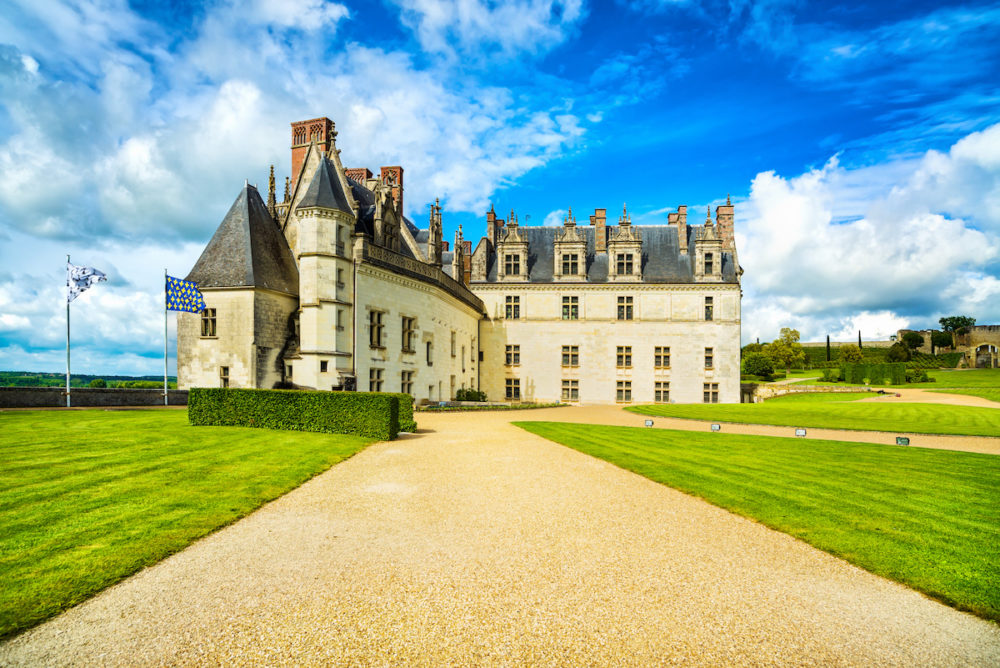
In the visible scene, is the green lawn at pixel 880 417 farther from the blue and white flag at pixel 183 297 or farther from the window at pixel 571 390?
the blue and white flag at pixel 183 297

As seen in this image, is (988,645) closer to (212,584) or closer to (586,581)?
(586,581)

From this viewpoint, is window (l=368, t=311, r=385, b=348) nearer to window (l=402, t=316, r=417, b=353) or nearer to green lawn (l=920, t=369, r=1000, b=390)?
window (l=402, t=316, r=417, b=353)

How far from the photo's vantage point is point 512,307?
40.0 metres

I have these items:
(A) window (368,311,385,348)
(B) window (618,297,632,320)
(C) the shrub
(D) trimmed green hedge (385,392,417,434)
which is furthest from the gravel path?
(B) window (618,297,632,320)

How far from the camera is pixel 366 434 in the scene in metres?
15.3

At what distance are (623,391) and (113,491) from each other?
34622 millimetres

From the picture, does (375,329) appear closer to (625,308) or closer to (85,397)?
(85,397)

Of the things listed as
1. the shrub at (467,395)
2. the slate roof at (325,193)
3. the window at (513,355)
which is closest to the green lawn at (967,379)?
the window at (513,355)

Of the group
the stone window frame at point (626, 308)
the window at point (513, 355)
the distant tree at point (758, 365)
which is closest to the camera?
the stone window frame at point (626, 308)

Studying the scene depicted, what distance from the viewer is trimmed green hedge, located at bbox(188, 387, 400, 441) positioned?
15.2 m

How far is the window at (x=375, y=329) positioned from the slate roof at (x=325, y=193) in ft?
15.7

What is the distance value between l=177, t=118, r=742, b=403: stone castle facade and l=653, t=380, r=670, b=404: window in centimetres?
11

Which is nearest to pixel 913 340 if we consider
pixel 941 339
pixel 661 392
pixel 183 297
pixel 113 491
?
pixel 941 339

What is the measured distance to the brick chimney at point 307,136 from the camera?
2659 cm
